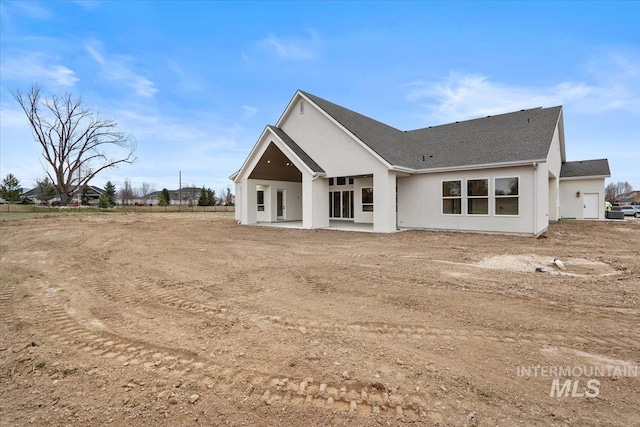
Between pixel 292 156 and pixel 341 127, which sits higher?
pixel 341 127

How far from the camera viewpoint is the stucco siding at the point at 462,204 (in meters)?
13.8

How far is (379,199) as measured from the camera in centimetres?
1556

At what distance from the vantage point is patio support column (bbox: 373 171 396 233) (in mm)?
15344

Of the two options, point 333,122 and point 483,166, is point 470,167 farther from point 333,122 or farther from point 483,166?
point 333,122

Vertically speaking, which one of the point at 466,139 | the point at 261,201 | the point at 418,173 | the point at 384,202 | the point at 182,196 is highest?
the point at 182,196

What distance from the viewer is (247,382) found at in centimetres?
293

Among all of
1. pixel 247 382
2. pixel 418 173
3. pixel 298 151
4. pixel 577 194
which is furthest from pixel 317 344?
pixel 577 194

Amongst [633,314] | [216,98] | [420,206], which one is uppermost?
[216,98]

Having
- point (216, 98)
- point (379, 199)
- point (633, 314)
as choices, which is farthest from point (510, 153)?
point (216, 98)

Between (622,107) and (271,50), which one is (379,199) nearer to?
(271,50)

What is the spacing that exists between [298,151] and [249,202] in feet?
16.6

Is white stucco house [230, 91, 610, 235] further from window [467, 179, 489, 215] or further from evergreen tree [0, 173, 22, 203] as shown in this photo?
evergreen tree [0, 173, 22, 203]

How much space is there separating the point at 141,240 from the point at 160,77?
16.4m

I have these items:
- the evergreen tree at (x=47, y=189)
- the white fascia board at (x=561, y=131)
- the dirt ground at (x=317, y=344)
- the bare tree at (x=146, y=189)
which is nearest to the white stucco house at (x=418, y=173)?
the white fascia board at (x=561, y=131)
